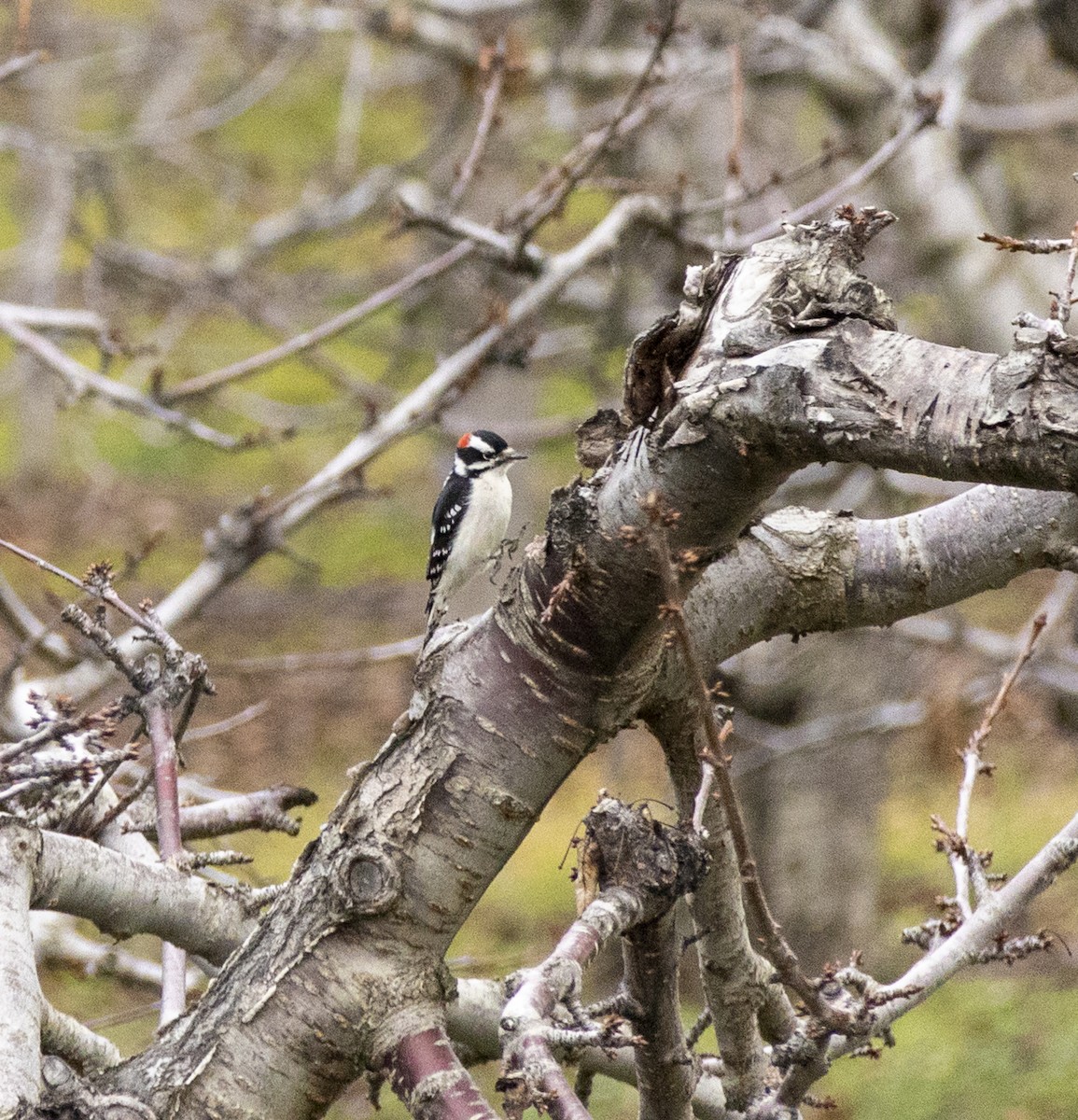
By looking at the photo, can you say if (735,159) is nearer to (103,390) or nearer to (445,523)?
(445,523)

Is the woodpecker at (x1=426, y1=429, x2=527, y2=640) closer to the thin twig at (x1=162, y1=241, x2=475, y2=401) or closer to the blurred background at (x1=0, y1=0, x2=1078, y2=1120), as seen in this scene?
the blurred background at (x1=0, y1=0, x2=1078, y2=1120)

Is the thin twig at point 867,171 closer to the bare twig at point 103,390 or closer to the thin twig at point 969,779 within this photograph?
the bare twig at point 103,390

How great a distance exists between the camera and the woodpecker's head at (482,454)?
20.6 feet

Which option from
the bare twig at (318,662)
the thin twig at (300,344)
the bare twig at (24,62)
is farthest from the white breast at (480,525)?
the bare twig at (24,62)

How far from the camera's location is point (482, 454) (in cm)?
638

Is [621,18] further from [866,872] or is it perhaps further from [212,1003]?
[212,1003]

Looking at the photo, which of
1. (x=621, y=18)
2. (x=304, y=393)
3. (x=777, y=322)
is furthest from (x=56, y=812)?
(x=304, y=393)

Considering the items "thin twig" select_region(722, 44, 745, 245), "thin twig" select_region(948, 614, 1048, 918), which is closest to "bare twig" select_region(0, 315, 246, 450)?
"thin twig" select_region(722, 44, 745, 245)

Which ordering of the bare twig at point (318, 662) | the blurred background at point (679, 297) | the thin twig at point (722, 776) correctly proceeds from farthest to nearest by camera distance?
the blurred background at point (679, 297), the bare twig at point (318, 662), the thin twig at point (722, 776)

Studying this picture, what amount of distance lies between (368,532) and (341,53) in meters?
7.64

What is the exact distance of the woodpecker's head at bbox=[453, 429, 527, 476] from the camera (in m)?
6.28

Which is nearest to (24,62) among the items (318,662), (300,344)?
(300,344)

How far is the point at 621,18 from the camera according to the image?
389 inches

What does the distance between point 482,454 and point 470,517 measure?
428 mm
